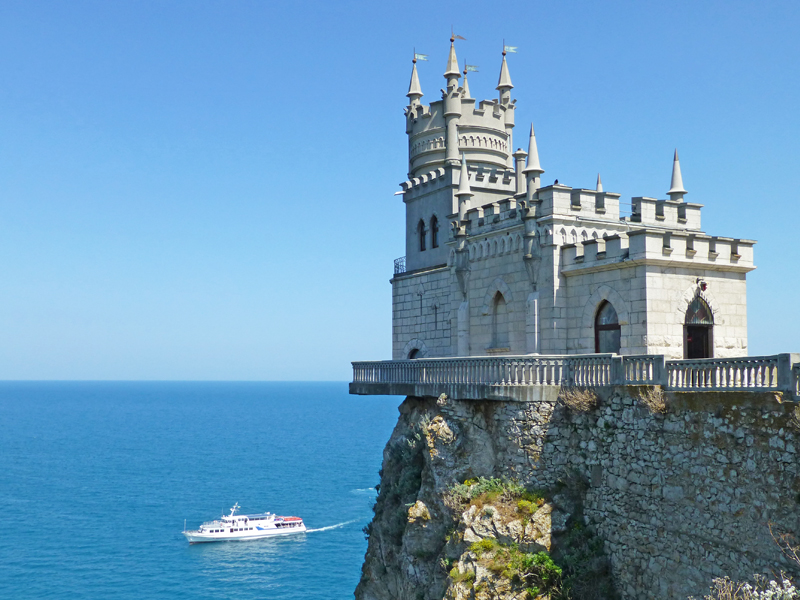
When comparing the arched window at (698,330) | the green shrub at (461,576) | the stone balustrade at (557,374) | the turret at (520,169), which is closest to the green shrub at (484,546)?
the green shrub at (461,576)

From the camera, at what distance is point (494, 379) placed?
21500mm

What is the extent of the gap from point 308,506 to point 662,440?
179ft

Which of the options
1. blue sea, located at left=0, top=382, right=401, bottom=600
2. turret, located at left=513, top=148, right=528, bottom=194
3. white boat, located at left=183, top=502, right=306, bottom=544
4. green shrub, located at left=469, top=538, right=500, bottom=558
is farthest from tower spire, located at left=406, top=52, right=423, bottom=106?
white boat, located at left=183, top=502, right=306, bottom=544

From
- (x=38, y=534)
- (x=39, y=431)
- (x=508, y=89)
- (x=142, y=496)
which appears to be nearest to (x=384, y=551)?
(x=508, y=89)

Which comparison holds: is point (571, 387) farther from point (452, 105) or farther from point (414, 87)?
point (414, 87)

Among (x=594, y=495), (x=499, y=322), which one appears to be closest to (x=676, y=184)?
(x=499, y=322)

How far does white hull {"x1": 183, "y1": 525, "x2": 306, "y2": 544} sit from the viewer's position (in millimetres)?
56719

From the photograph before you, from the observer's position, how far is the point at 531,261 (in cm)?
2423

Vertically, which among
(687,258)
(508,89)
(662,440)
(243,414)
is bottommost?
(243,414)

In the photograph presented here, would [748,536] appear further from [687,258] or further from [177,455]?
[177,455]

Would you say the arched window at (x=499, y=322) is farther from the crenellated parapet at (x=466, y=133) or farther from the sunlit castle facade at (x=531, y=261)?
the crenellated parapet at (x=466, y=133)

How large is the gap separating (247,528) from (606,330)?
43899mm

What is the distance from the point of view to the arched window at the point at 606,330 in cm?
2180

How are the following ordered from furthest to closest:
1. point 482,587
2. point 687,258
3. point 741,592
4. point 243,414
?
1. point 243,414
2. point 687,258
3. point 482,587
4. point 741,592
